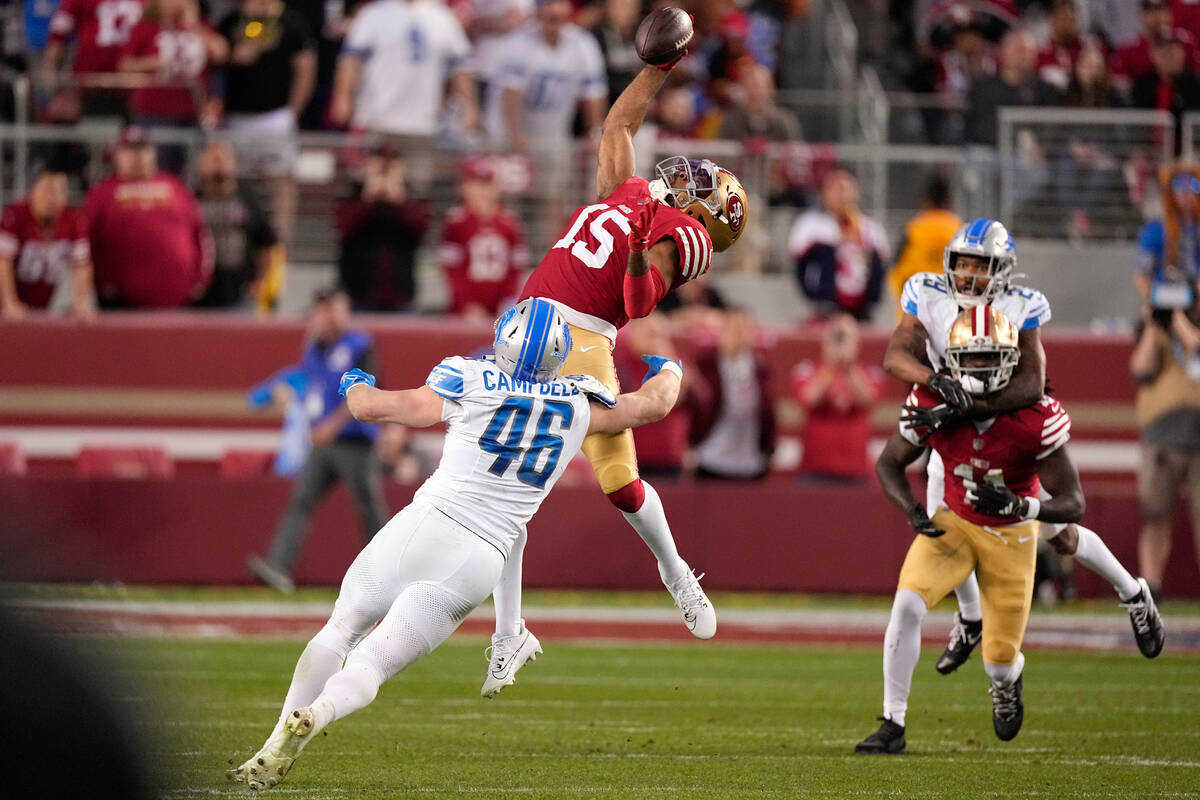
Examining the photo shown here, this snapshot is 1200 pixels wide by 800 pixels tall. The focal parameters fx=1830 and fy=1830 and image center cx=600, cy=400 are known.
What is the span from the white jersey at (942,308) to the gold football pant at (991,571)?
0.77 metres

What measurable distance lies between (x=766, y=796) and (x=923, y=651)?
16.5 feet

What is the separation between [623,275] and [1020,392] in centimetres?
170

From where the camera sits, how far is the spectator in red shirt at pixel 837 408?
13.6m

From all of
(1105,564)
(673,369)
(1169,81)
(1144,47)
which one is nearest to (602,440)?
(673,369)

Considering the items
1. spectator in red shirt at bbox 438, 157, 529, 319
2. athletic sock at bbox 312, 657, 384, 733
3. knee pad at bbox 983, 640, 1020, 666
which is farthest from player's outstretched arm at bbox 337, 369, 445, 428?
spectator in red shirt at bbox 438, 157, 529, 319

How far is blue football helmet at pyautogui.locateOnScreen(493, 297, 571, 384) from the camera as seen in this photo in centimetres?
629

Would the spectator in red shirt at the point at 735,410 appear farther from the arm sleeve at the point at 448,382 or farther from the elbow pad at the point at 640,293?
the arm sleeve at the point at 448,382

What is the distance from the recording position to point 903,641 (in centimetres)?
750

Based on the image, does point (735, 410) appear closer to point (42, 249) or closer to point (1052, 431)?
point (42, 249)

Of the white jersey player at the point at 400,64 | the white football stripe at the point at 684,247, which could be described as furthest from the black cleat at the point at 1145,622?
the white jersey player at the point at 400,64

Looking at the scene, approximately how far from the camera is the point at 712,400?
1376 cm

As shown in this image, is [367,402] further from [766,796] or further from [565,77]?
[565,77]

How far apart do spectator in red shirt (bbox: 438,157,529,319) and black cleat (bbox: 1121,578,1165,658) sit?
7549mm

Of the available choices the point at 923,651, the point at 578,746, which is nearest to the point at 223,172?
the point at 923,651
